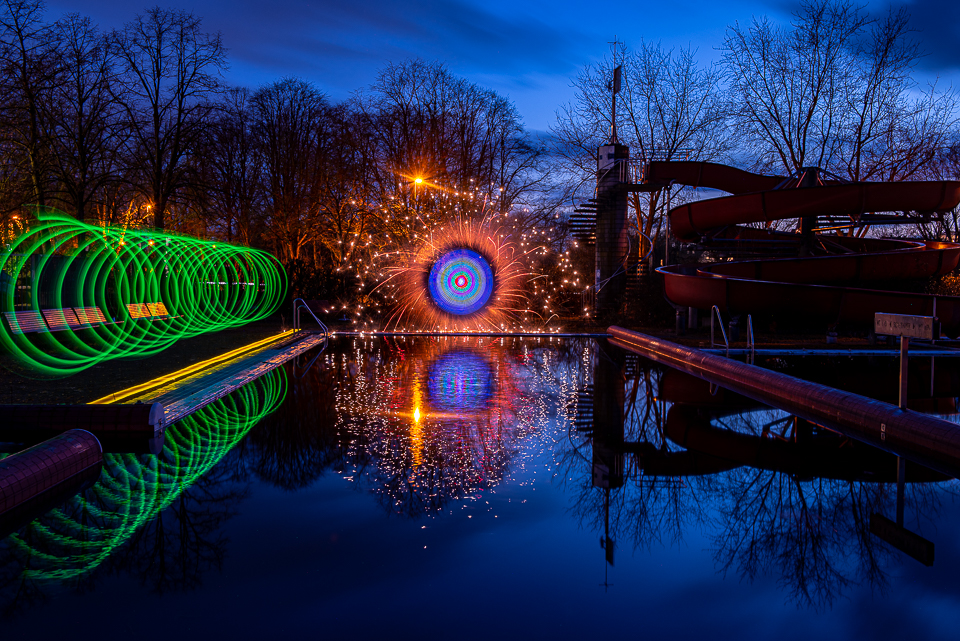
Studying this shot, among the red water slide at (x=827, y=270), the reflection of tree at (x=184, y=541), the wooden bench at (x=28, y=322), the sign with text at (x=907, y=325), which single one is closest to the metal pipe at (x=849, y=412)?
the sign with text at (x=907, y=325)

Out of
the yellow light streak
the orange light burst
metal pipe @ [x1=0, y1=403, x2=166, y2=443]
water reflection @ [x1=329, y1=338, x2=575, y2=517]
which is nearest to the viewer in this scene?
water reflection @ [x1=329, y1=338, x2=575, y2=517]

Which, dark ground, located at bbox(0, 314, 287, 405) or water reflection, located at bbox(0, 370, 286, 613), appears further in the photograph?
dark ground, located at bbox(0, 314, 287, 405)

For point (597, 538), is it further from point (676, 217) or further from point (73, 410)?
point (676, 217)

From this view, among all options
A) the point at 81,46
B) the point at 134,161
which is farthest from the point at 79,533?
the point at 134,161

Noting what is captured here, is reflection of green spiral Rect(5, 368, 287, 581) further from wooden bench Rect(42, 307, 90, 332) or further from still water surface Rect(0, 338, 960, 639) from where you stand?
wooden bench Rect(42, 307, 90, 332)

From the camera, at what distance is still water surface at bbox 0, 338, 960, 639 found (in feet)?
11.9

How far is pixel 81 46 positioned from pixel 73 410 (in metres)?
21.2

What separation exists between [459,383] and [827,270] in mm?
10847

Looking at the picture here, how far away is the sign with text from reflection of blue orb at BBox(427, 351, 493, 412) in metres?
4.68

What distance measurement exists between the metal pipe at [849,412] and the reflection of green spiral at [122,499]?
667 centimetres

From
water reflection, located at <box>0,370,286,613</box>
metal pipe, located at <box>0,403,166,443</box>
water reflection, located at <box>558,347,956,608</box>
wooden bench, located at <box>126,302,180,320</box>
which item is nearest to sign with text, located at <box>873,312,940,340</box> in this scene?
water reflection, located at <box>558,347,956,608</box>

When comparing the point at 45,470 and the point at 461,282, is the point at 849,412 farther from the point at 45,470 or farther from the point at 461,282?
the point at 461,282

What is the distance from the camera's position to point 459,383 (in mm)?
10836

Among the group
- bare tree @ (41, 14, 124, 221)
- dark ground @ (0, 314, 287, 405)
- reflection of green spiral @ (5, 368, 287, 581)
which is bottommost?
reflection of green spiral @ (5, 368, 287, 581)
